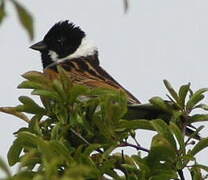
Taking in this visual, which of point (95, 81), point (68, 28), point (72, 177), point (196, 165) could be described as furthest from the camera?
point (68, 28)

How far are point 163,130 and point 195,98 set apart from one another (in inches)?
9.1

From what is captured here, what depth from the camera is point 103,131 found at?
221 centimetres

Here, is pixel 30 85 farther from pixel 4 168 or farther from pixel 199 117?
pixel 4 168

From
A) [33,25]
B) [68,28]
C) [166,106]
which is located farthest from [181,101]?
[68,28]

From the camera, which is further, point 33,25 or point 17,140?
point 17,140

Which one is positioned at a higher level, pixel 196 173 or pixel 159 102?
pixel 159 102

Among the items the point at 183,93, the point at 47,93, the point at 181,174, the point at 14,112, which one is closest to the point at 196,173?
the point at 181,174

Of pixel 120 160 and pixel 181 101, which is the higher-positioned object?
pixel 181 101

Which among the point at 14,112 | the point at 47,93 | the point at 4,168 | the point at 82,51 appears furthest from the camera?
the point at 82,51

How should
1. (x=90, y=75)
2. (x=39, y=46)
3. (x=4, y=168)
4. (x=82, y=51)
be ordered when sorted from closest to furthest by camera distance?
A: 1. (x=4, y=168)
2. (x=90, y=75)
3. (x=39, y=46)
4. (x=82, y=51)

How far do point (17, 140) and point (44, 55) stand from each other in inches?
113

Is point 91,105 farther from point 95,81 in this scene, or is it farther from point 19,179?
point 95,81

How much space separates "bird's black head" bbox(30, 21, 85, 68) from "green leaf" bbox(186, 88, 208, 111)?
8.62 ft

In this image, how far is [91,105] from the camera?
2.16m
